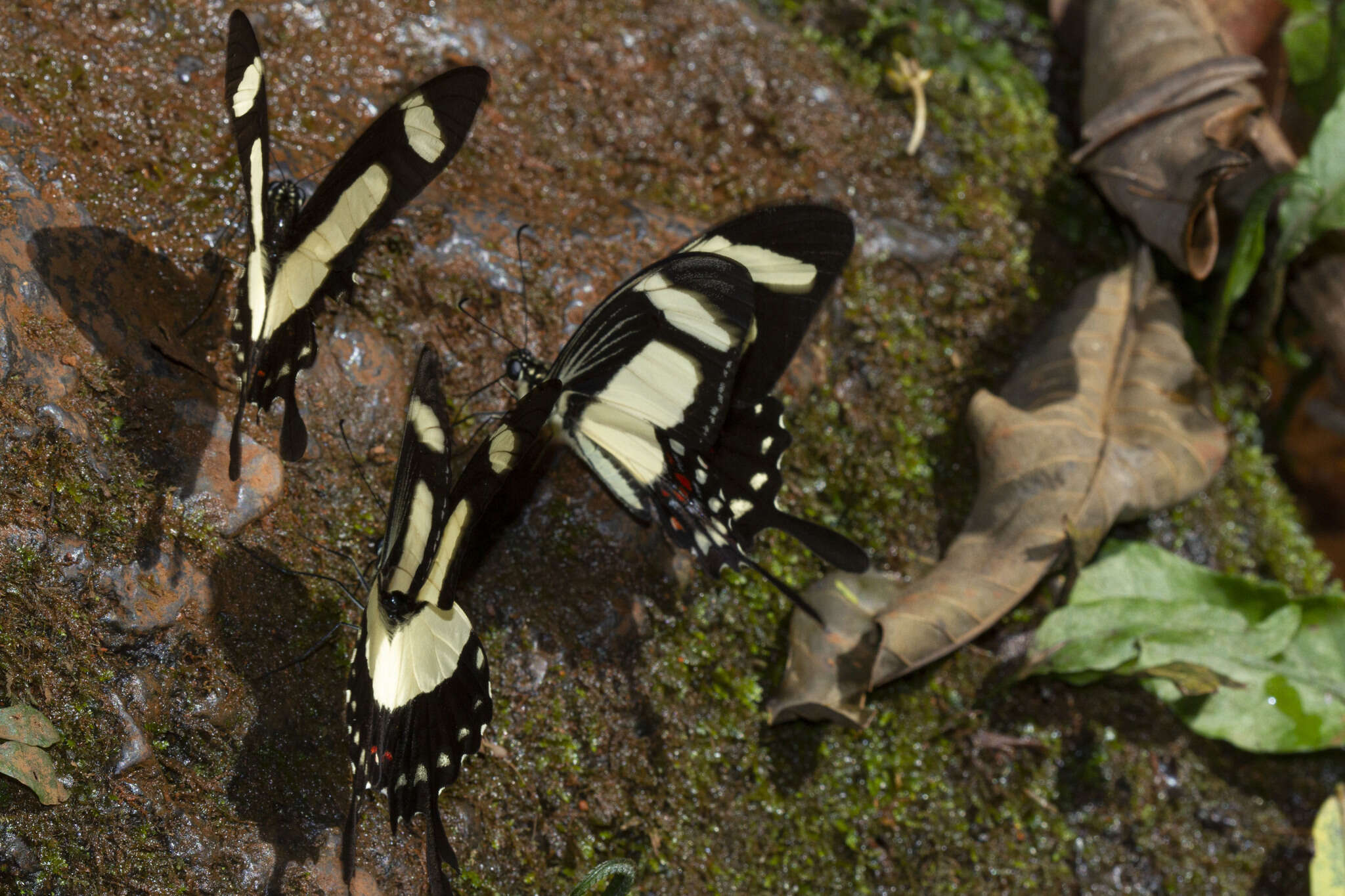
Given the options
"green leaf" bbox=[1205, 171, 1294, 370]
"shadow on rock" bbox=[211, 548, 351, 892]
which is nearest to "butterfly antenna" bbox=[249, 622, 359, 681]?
"shadow on rock" bbox=[211, 548, 351, 892]

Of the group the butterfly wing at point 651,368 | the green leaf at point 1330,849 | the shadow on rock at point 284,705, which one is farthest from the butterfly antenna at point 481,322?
the green leaf at point 1330,849

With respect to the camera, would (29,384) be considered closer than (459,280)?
Yes

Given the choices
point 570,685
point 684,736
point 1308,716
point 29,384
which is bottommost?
point 1308,716

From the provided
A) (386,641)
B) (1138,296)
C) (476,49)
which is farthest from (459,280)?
(1138,296)

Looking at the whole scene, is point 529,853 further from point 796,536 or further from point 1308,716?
point 1308,716

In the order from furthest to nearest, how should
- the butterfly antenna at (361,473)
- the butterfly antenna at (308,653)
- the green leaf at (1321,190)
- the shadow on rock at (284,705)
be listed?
the green leaf at (1321,190), the butterfly antenna at (361,473), the butterfly antenna at (308,653), the shadow on rock at (284,705)

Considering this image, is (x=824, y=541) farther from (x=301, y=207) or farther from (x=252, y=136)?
(x=252, y=136)

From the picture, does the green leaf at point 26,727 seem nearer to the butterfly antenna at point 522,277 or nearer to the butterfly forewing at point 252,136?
the butterfly forewing at point 252,136

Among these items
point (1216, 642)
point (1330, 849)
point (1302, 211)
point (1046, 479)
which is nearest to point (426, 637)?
point (1046, 479)
